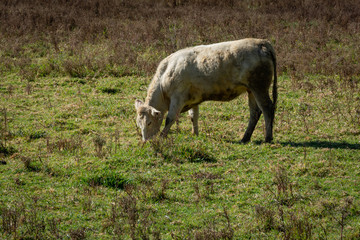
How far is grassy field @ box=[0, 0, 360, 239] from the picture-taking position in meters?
5.79

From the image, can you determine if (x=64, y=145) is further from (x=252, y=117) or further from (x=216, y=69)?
(x=252, y=117)

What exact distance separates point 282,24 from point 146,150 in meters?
11.6

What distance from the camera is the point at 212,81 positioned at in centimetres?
909

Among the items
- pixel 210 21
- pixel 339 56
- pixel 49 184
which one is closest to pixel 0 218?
pixel 49 184

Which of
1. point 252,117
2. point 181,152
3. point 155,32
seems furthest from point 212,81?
point 155,32

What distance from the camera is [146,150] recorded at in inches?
331

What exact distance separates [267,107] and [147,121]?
2377mm

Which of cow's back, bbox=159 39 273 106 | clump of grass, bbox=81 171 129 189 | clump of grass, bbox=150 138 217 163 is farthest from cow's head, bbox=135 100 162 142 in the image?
clump of grass, bbox=81 171 129 189

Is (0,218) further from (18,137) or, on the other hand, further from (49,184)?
(18,137)

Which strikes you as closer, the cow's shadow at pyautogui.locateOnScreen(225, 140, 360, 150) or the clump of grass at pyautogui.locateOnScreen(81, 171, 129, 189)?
the clump of grass at pyautogui.locateOnScreen(81, 171, 129, 189)

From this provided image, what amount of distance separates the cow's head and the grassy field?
375mm

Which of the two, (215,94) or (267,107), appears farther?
(215,94)

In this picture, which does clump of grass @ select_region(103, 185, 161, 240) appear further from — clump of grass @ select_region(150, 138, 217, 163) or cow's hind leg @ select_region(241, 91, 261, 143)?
cow's hind leg @ select_region(241, 91, 261, 143)

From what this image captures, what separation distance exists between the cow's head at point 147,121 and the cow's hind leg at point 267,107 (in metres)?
1.97
